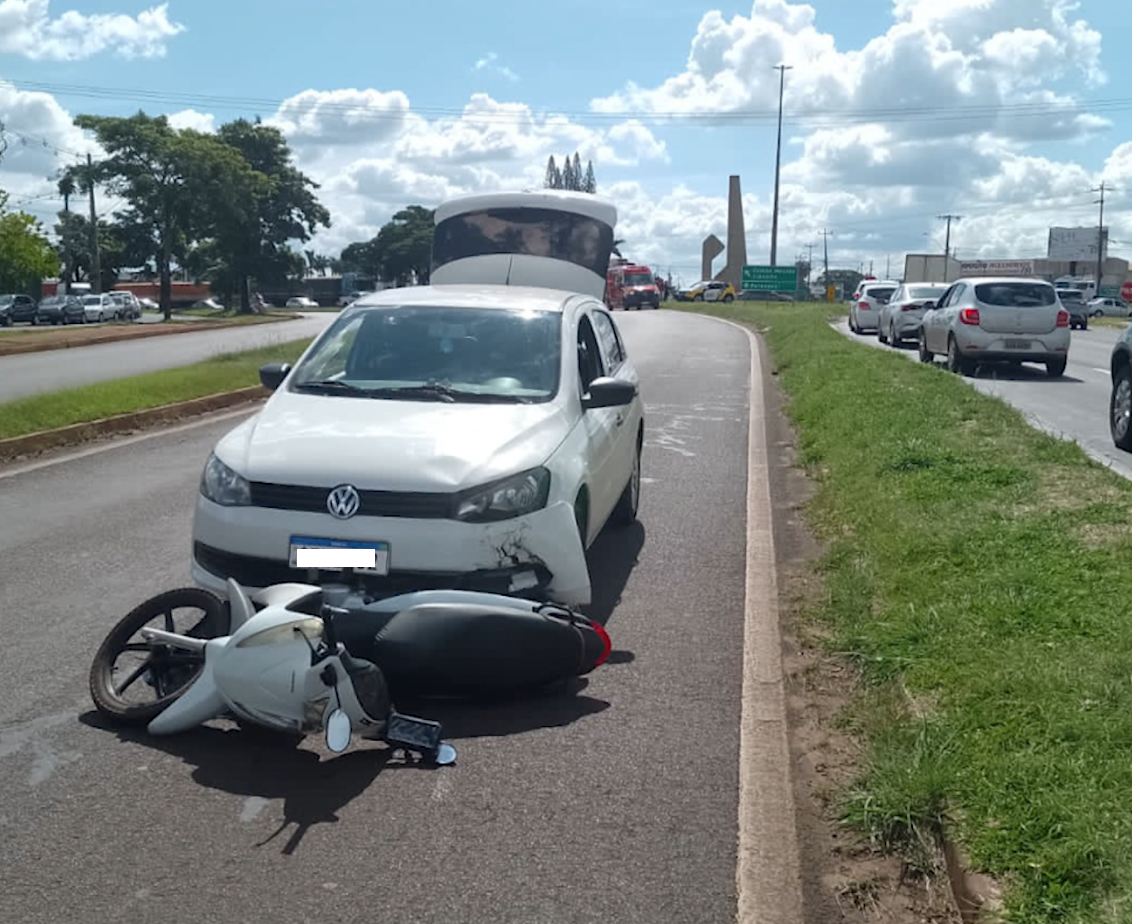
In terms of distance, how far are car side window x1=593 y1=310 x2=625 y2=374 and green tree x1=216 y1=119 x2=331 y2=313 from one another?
220ft

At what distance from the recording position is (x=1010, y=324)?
21219mm

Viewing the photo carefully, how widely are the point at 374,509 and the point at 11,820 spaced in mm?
1916

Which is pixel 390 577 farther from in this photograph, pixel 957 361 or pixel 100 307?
pixel 100 307

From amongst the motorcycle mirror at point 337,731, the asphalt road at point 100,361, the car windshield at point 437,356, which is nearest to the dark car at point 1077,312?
the asphalt road at point 100,361

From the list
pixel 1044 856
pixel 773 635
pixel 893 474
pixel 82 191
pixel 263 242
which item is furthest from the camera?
pixel 263 242

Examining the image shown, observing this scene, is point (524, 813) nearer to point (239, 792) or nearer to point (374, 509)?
point (239, 792)

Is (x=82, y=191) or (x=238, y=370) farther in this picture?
(x=82, y=191)

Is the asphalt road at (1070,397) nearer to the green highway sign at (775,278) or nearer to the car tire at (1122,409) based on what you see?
the car tire at (1122,409)

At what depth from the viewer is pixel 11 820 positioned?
418cm

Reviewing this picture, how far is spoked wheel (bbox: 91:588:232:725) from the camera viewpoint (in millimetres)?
5047

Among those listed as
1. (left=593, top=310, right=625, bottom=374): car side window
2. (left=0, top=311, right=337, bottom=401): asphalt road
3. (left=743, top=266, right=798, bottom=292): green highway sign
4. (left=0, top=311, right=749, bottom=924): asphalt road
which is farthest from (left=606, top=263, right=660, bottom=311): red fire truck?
(left=0, top=311, right=749, bottom=924): asphalt road

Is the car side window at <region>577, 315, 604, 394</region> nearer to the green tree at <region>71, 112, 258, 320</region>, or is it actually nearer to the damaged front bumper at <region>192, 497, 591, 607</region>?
the damaged front bumper at <region>192, 497, 591, 607</region>

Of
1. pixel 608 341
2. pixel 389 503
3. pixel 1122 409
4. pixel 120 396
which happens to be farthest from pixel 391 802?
pixel 120 396

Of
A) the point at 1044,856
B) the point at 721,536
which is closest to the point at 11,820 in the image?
the point at 1044,856
